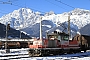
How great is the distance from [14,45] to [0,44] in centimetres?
466

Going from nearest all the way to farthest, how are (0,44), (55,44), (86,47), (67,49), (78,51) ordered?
(55,44) → (67,49) → (78,51) → (86,47) → (0,44)

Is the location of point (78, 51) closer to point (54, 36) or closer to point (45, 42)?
point (54, 36)

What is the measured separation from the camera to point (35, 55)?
30.1 meters

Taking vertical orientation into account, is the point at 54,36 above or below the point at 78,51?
above

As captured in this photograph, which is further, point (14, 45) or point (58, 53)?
point (14, 45)

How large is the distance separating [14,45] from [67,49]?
1664 inches

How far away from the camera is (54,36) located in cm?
3288

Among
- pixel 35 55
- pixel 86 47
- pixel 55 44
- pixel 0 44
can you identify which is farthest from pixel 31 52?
pixel 0 44

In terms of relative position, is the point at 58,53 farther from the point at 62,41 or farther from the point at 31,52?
the point at 31,52

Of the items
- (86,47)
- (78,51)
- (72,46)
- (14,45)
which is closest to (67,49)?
(72,46)

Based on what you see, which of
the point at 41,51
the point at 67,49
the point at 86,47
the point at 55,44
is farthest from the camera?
the point at 86,47

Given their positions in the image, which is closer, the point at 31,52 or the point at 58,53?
the point at 31,52

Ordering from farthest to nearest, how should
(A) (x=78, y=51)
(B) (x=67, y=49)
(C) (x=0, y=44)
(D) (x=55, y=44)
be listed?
(C) (x=0, y=44)
(A) (x=78, y=51)
(B) (x=67, y=49)
(D) (x=55, y=44)

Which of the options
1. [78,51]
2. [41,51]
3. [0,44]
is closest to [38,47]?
[41,51]
